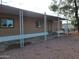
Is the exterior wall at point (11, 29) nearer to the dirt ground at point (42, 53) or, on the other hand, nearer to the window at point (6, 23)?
the window at point (6, 23)

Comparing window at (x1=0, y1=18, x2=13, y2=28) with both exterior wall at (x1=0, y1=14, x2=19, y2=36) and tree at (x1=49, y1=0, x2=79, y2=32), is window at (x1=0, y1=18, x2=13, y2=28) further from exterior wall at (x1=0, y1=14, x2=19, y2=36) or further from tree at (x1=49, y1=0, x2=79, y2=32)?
tree at (x1=49, y1=0, x2=79, y2=32)

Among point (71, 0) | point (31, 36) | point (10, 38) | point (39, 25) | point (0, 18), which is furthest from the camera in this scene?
point (71, 0)

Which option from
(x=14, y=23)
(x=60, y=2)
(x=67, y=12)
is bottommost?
(x=14, y=23)

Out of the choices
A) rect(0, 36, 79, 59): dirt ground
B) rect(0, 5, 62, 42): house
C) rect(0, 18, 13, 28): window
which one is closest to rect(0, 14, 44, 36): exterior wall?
rect(0, 5, 62, 42): house

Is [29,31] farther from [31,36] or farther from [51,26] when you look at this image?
[51,26]

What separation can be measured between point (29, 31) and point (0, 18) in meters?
6.03

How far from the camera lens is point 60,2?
1138 inches

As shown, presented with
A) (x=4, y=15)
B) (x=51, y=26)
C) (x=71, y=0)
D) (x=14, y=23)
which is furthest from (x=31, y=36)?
(x=71, y=0)

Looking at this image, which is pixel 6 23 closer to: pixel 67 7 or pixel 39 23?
pixel 39 23

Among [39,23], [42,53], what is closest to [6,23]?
[39,23]

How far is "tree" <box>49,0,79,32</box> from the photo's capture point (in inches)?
1103

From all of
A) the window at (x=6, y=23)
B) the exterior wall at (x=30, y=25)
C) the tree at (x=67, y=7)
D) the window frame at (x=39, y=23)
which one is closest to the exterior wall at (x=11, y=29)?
the window at (x=6, y=23)

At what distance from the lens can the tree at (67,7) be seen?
28.0 metres

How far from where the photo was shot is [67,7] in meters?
28.1
